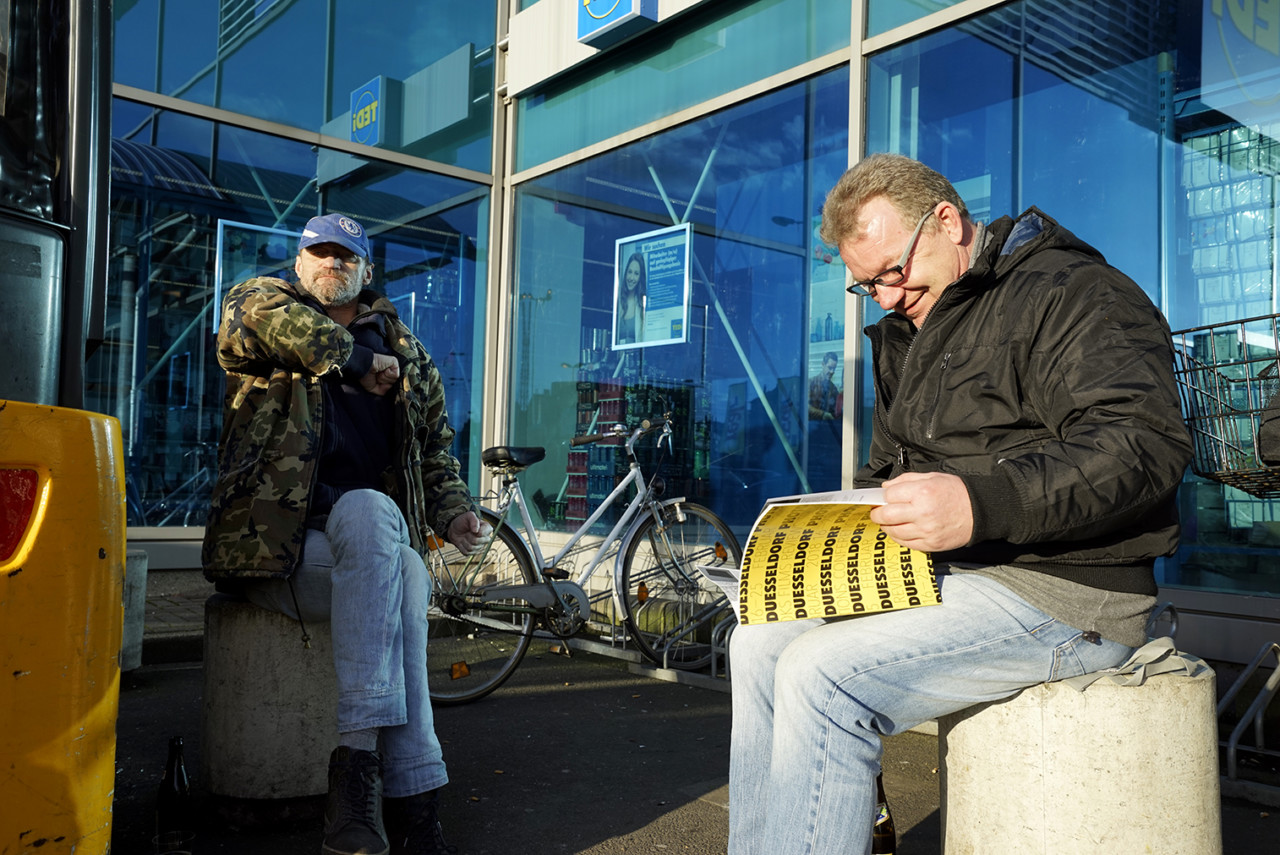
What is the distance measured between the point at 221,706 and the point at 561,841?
103 centimetres

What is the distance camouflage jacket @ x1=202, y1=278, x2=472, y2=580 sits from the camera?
8.90ft

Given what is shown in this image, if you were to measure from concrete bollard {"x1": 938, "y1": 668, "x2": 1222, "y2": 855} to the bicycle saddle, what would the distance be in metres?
3.64

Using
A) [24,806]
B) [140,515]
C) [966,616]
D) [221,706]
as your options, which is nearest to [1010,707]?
[966,616]

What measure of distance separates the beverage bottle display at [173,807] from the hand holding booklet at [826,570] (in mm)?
1655

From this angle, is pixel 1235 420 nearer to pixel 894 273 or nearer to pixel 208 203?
pixel 894 273

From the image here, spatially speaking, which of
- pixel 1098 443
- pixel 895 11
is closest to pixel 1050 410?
pixel 1098 443

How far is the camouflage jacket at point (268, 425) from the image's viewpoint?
2713 mm

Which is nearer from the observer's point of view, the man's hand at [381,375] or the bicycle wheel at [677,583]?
the man's hand at [381,375]

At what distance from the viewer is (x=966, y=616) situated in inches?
67.2

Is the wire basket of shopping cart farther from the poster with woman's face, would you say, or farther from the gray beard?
the poster with woman's face

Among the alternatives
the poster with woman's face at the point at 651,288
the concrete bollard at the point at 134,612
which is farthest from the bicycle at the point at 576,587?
the concrete bollard at the point at 134,612

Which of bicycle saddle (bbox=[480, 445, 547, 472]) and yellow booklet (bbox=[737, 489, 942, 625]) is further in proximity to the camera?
bicycle saddle (bbox=[480, 445, 547, 472])

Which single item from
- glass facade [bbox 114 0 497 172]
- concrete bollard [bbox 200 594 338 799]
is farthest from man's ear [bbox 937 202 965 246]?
glass facade [bbox 114 0 497 172]

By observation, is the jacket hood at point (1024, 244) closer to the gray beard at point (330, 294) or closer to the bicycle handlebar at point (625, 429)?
the gray beard at point (330, 294)
